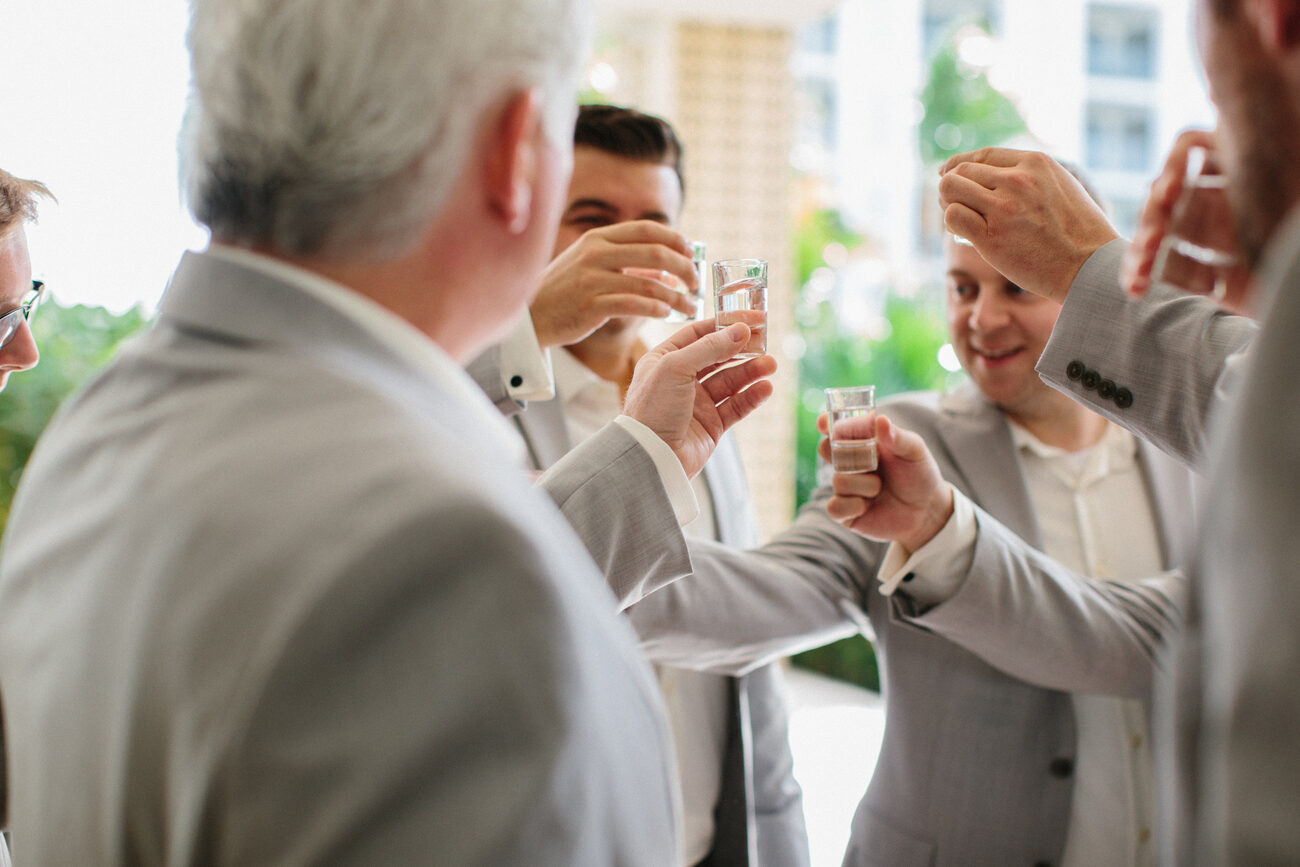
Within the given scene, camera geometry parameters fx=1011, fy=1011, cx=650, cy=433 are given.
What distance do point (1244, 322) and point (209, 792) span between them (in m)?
1.19

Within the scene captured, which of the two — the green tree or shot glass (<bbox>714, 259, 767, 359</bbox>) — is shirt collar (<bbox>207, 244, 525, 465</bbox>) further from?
the green tree

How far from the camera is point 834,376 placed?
8.56 m

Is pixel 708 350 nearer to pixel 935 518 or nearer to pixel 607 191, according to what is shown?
pixel 935 518

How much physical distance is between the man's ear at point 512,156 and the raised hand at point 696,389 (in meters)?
0.67

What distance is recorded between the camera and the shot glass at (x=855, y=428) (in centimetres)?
166

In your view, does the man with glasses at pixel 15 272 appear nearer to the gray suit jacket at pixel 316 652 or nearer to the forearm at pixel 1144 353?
the gray suit jacket at pixel 316 652

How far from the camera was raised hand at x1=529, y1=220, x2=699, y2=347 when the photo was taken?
6.04ft

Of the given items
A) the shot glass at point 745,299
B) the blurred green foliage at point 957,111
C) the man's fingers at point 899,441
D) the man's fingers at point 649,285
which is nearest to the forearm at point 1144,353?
the man's fingers at point 899,441

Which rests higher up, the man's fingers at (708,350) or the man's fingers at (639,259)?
the man's fingers at (639,259)

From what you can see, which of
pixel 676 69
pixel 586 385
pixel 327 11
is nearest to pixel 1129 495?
pixel 586 385

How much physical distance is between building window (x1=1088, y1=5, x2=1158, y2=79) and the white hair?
23116 millimetres

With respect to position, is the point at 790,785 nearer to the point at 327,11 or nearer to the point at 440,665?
the point at 440,665

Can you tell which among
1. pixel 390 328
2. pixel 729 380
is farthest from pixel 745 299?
pixel 390 328

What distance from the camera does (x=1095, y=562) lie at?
2006 mm
